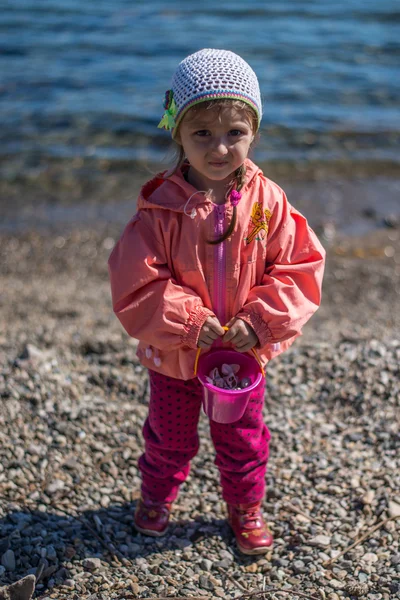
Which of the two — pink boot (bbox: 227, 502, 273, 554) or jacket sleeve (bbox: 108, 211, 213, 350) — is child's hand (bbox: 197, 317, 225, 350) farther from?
pink boot (bbox: 227, 502, 273, 554)

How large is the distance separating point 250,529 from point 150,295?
130cm

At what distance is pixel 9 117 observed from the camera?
33.1 feet

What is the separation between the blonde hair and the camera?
9.11 feet

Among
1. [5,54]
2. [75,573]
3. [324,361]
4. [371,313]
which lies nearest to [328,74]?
[5,54]

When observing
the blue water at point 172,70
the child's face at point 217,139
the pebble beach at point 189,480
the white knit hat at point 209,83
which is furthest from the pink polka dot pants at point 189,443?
the blue water at point 172,70

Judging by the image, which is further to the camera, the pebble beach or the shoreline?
the shoreline

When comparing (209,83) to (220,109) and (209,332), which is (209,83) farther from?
(209,332)

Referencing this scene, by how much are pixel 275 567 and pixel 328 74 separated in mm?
9658

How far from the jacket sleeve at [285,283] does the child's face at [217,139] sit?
1.01 ft

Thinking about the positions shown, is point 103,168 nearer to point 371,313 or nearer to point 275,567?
point 371,313

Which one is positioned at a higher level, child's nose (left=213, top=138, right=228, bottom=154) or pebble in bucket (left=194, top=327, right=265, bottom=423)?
child's nose (left=213, top=138, right=228, bottom=154)

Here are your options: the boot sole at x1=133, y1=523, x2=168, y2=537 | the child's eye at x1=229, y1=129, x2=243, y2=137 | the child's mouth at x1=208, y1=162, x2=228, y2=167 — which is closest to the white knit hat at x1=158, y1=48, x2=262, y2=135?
the child's eye at x1=229, y1=129, x2=243, y2=137

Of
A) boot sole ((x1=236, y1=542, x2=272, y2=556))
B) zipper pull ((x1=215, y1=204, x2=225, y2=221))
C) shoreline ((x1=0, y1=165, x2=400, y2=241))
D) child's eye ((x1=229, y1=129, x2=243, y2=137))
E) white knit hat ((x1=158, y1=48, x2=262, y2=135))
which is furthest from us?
shoreline ((x1=0, y1=165, x2=400, y2=241))

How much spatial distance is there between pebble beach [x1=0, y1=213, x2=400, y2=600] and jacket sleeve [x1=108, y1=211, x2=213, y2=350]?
1.07m
